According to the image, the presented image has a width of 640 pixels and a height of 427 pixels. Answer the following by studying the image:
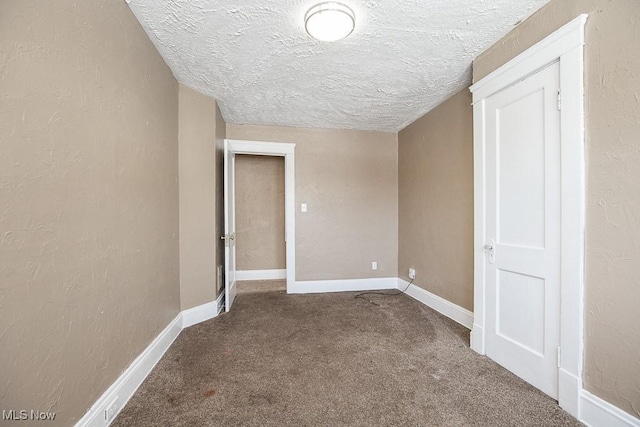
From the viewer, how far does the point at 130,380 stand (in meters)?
1.62

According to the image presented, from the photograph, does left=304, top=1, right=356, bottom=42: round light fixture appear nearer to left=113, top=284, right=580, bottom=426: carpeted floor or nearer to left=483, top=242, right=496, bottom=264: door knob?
left=483, top=242, right=496, bottom=264: door knob

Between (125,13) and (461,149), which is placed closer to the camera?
(125,13)

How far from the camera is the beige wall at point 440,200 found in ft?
8.68

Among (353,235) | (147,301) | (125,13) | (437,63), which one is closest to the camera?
(125,13)

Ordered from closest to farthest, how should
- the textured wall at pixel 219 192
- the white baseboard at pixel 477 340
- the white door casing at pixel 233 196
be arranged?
the white baseboard at pixel 477 340
the textured wall at pixel 219 192
the white door casing at pixel 233 196

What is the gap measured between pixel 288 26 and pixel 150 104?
3.70ft

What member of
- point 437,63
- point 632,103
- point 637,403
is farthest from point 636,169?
point 437,63

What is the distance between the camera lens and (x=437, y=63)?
218cm

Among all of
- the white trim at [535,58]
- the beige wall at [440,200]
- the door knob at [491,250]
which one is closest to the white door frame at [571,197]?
the white trim at [535,58]

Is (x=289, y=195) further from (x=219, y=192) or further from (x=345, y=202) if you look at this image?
(x=219, y=192)

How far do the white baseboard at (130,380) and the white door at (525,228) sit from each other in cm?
245

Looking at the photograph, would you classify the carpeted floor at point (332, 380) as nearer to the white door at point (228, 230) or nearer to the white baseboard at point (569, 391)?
the white baseboard at point (569, 391)

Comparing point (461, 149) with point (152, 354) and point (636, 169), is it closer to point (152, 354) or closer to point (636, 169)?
point (636, 169)

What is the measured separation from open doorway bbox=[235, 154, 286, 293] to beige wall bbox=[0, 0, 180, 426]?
9.52ft
